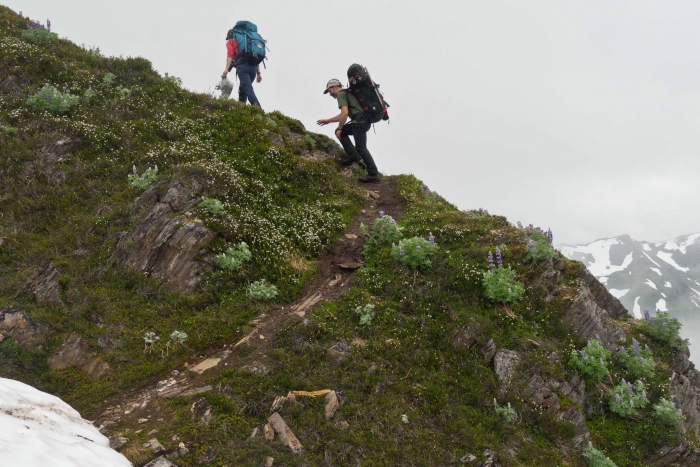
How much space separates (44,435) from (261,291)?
488 cm

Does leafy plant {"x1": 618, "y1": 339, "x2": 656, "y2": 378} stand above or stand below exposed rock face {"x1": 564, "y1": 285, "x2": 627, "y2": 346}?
below

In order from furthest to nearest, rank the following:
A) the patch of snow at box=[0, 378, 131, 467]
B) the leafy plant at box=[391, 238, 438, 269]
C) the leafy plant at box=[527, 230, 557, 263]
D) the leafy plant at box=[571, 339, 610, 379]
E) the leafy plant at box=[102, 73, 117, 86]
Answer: the leafy plant at box=[102, 73, 117, 86] → the leafy plant at box=[391, 238, 438, 269] → the leafy plant at box=[527, 230, 557, 263] → the leafy plant at box=[571, 339, 610, 379] → the patch of snow at box=[0, 378, 131, 467]

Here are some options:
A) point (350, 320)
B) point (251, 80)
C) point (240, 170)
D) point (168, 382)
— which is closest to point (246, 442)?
point (168, 382)

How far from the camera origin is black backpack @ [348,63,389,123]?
1307 centimetres

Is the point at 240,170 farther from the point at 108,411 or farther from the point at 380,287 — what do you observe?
the point at 108,411

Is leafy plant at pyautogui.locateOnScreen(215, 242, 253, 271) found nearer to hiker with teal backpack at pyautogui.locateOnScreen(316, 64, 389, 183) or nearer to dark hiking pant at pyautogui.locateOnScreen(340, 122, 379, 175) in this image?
hiker with teal backpack at pyautogui.locateOnScreen(316, 64, 389, 183)

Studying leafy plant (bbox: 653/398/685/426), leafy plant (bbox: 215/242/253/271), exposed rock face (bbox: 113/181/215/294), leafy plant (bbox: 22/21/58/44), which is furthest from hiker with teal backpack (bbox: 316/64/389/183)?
leafy plant (bbox: 22/21/58/44)

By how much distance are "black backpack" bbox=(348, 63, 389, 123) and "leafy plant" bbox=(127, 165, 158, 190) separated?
6795 mm

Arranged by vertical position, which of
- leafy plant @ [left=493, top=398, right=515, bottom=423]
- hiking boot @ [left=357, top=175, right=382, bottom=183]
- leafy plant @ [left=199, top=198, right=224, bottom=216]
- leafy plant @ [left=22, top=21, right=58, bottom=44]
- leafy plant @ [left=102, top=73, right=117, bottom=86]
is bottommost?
leafy plant @ [left=493, top=398, right=515, bottom=423]

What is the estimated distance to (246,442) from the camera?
543 centimetres

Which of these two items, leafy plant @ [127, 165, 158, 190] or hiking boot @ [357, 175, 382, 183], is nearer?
leafy plant @ [127, 165, 158, 190]

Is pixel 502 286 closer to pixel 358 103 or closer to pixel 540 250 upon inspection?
pixel 540 250

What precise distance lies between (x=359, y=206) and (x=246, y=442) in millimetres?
9108

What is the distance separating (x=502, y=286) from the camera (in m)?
8.57
